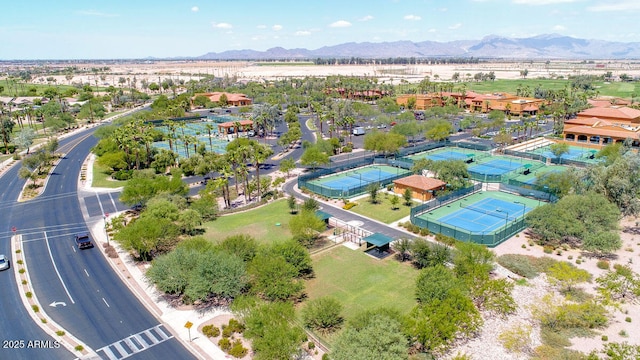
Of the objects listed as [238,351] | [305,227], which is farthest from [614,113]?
[238,351]

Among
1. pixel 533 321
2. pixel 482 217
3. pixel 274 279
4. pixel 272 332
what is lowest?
pixel 533 321

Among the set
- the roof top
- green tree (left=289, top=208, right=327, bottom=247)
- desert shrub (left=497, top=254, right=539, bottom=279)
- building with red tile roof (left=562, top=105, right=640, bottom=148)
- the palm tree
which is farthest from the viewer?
building with red tile roof (left=562, top=105, right=640, bottom=148)

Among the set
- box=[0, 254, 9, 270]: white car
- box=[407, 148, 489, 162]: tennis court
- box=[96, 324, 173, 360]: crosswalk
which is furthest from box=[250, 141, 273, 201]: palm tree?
box=[96, 324, 173, 360]: crosswalk

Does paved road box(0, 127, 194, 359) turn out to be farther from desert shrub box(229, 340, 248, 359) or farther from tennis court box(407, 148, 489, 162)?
tennis court box(407, 148, 489, 162)

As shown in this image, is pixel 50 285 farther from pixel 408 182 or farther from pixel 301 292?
pixel 408 182

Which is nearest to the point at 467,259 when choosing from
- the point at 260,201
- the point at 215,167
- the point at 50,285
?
the point at 260,201

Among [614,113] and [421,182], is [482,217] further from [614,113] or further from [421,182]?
[614,113]

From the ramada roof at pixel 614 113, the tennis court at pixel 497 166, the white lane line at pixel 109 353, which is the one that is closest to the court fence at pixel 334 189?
the tennis court at pixel 497 166
